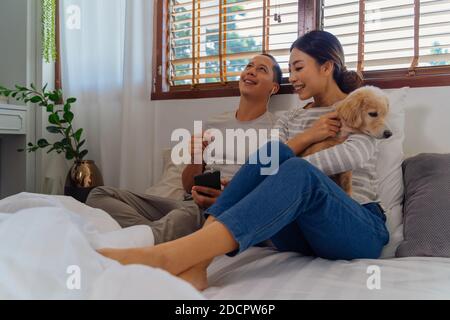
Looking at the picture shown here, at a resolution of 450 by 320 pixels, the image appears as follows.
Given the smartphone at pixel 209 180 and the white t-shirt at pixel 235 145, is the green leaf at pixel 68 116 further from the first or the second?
the smartphone at pixel 209 180

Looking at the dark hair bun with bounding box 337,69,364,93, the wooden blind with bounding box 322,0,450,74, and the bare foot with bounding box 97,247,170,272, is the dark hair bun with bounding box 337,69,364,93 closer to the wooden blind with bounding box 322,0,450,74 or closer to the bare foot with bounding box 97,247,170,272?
the wooden blind with bounding box 322,0,450,74

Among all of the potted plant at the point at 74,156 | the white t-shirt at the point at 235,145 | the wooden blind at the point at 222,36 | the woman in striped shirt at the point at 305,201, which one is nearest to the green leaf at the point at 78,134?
the potted plant at the point at 74,156

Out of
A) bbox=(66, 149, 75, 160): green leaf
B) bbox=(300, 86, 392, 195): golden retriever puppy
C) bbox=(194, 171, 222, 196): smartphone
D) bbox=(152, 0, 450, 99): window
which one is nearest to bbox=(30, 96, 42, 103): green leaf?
bbox=(66, 149, 75, 160): green leaf

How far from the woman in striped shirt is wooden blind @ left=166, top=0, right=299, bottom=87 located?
511 mm

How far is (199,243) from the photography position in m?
0.80

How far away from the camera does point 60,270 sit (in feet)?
2.13

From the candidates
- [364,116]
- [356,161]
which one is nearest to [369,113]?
[364,116]

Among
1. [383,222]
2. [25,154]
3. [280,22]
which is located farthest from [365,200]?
[25,154]

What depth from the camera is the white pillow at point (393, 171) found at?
3.92 ft

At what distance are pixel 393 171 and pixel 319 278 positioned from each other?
57cm

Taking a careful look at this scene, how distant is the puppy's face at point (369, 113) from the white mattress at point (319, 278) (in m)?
0.35

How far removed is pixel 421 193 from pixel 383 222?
17 cm

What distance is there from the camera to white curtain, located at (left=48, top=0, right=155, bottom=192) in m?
2.03
